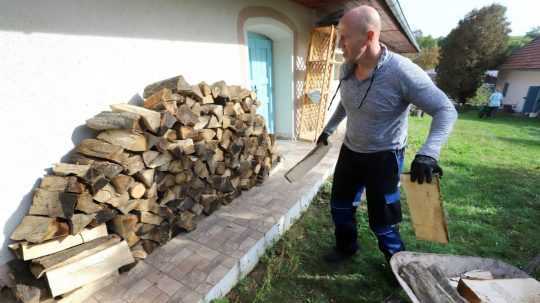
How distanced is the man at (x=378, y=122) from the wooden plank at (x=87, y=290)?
172cm

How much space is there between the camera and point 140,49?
2.24 meters

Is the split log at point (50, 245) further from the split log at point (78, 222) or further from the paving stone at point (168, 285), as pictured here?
the paving stone at point (168, 285)

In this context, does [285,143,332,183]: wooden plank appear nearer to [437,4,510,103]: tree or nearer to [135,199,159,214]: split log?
[135,199,159,214]: split log

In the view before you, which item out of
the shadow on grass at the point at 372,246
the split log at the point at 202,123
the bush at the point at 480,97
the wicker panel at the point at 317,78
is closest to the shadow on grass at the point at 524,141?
the shadow on grass at the point at 372,246

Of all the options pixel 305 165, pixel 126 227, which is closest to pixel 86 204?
pixel 126 227

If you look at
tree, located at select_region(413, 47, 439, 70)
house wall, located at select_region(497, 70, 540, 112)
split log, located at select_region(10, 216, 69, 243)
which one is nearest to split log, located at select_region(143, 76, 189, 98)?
split log, located at select_region(10, 216, 69, 243)

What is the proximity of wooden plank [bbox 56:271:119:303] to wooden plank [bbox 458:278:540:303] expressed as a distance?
7.21 ft

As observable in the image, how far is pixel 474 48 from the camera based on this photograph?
15.6 m

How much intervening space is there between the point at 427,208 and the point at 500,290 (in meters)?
0.52

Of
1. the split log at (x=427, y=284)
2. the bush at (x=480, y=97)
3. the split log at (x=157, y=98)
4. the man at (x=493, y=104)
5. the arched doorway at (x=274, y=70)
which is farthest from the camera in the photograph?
the bush at (x=480, y=97)

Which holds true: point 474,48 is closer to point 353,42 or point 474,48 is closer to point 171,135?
point 353,42

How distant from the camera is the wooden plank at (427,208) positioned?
146cm

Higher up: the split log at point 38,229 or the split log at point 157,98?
the split log at point 157,98

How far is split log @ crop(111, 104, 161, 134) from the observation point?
74.9 inches
